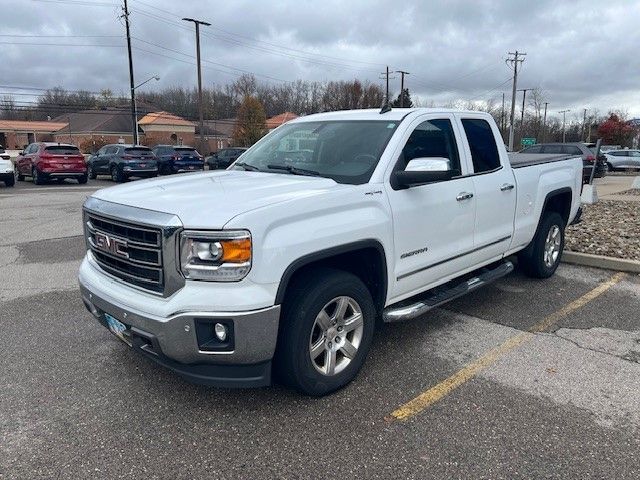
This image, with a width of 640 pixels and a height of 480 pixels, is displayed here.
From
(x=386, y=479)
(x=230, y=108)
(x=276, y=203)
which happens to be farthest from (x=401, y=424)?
(x=230, y=108)

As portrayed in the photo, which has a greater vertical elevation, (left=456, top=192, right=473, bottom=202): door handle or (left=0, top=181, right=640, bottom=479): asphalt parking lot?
(left=456, top=192, right=473, bottom=202): door handle

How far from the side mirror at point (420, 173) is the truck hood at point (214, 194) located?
0.44m

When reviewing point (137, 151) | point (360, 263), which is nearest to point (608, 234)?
point (360, 263)

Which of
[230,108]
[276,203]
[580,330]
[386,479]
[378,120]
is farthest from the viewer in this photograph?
[230,108]

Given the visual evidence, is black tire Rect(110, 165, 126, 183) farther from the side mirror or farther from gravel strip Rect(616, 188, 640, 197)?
the side mirror

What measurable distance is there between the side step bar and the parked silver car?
113 ft

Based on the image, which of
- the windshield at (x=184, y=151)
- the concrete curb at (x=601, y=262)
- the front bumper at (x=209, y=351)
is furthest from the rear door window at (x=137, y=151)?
the front bumper at (x=209, y=351)

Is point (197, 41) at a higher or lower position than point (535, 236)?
higher

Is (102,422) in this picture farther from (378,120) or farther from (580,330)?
(580,330)

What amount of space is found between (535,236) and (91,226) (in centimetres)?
464

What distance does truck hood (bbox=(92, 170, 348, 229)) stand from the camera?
9.29 ft

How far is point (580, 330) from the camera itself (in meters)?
4.61

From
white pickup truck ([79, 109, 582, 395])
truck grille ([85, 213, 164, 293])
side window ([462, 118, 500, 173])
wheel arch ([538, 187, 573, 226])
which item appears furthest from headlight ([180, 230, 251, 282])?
wheel arch ([538, 187, 573, 226])

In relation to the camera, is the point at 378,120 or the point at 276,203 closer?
the point at 276,203
